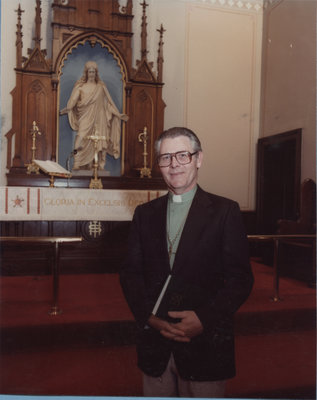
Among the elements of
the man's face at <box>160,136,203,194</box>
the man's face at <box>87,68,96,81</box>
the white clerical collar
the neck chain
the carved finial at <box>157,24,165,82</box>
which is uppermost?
the carved finial at <box>157,24,165,82</box>

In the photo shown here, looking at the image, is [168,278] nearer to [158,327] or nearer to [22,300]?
[158,327]

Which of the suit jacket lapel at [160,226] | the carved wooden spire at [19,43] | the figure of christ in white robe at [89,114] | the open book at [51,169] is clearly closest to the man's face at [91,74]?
the figure of christ in white robe at [89,114]

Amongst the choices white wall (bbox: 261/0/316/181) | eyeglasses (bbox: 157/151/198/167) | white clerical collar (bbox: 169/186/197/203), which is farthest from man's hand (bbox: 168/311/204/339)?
white wall (bbox: 261/0/316/181)

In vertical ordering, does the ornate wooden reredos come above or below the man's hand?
above

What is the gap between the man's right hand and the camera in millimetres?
1553

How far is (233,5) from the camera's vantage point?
279 inches

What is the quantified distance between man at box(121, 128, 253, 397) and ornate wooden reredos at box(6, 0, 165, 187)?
445cm

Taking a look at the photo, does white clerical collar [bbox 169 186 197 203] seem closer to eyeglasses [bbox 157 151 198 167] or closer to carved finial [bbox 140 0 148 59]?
eyeglasses [bbox 157 151 198 167]

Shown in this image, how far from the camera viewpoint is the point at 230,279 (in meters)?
1.57

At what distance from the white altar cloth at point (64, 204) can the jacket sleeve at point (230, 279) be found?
9.72ft

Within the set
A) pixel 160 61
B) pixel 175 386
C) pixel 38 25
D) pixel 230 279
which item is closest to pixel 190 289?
pixel 230 279

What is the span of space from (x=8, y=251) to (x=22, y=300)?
1.41m

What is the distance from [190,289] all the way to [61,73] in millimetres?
5642

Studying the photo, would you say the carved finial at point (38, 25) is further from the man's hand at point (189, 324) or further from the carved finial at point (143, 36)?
the man's hand at point (189, 324)
